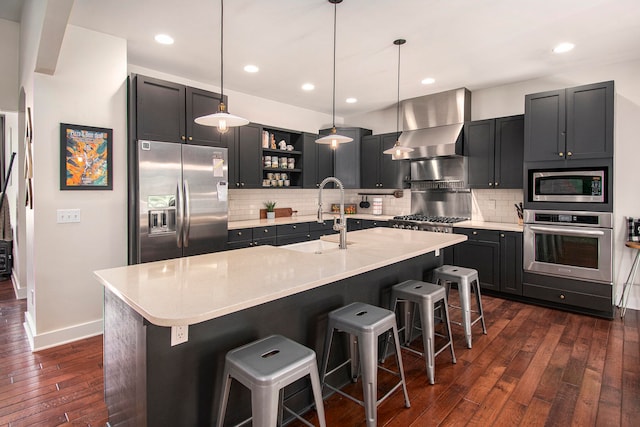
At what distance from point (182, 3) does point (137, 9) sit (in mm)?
409

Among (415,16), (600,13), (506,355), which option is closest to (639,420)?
(506,355)

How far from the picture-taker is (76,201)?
10.1 feet

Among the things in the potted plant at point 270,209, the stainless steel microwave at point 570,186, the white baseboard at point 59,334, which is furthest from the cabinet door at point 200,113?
the stainless steel microwave at point 570,186

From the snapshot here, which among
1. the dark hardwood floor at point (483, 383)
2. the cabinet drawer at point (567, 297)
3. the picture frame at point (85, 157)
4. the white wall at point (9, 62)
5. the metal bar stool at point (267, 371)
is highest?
the white wall at point (9, 62)

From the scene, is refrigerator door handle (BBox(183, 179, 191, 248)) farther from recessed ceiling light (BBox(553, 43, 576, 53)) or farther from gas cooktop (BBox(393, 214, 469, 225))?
recessed ceiling light (BBox(553, 43, 576, 53))

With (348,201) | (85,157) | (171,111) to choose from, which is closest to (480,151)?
(348,201)

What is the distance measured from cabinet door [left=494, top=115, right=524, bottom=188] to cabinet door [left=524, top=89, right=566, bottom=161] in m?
0.27

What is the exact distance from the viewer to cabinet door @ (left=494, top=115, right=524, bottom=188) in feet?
14.0

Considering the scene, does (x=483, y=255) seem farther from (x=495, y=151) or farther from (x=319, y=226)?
(x=319, y=226)

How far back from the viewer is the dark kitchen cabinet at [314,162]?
5.53 meters

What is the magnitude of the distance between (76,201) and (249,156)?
7.18 feet

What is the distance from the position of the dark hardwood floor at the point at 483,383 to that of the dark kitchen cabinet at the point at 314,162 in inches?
129

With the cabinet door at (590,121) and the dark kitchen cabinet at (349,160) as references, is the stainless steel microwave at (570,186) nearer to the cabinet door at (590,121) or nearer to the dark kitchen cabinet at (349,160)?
the cabinet door at (590,121)

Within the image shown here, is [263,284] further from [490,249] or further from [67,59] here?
[490,249]
